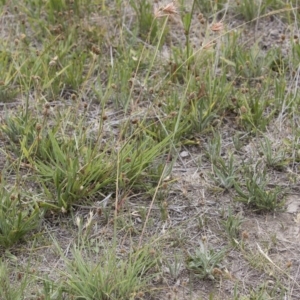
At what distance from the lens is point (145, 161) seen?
3.03 m

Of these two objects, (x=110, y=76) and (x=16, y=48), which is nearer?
(x=110, y=76)

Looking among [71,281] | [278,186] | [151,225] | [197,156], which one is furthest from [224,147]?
[71,281]

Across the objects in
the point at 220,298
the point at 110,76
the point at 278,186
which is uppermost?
the point at 110,76

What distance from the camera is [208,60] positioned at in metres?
3.65

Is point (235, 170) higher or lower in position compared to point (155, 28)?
lower

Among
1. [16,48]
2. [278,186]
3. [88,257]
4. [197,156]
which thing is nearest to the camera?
[88,257]

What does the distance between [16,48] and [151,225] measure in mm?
1556

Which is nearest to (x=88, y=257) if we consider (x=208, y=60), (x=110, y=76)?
(x=110, y=76)

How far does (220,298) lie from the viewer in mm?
2604

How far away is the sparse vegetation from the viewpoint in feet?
8.69

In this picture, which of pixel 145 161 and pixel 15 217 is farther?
pixel 145 161

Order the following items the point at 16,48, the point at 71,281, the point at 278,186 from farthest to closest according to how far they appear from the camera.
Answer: the point at 16,48 → the point at 278,186 → the point at 71,281

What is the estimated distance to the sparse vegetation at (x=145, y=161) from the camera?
265 centimetres

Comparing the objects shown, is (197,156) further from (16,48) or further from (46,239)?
(16,48)
